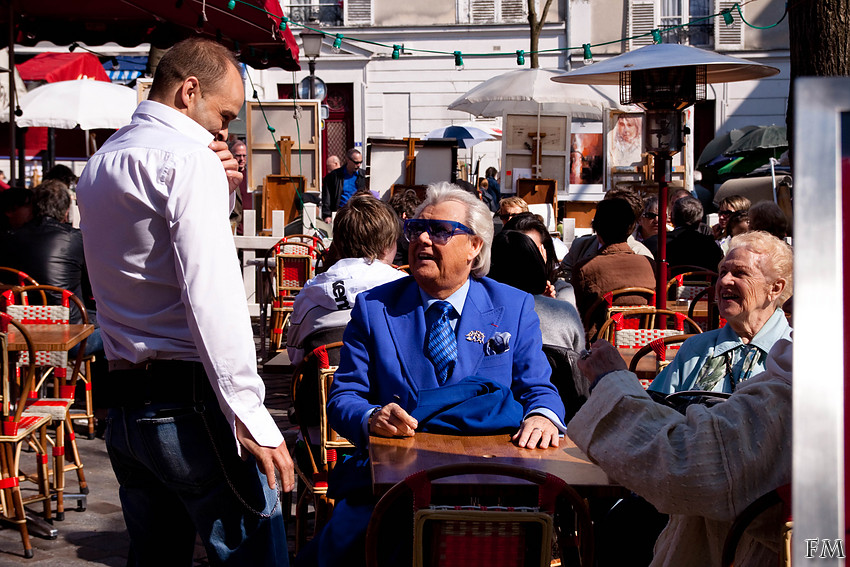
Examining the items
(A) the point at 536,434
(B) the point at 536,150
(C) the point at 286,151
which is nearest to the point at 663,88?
(A) the point at 536,434

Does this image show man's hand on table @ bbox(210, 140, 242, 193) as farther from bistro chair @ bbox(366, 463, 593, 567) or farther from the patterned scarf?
the patterned scarf

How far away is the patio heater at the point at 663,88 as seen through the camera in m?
6.17

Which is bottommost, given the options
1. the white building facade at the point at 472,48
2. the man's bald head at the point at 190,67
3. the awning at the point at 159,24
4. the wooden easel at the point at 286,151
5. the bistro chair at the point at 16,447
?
the bistro chair at the point at 16,447

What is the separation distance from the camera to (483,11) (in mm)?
26156

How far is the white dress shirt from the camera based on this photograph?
2203 mm

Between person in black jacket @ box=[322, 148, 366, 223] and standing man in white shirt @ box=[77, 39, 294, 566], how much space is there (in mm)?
12776

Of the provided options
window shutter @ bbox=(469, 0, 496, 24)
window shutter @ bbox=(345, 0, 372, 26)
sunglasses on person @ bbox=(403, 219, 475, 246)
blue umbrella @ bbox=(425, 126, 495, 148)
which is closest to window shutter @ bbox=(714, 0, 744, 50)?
window shutter @ bbox=(469, 0, 496, 24)

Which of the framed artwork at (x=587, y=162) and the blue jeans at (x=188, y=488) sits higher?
the framed artwork at (x=587, y=162)

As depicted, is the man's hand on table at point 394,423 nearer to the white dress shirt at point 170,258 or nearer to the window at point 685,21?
the white dress shirt at point 170,258

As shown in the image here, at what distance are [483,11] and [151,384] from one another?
25.1 m

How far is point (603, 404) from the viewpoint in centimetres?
206

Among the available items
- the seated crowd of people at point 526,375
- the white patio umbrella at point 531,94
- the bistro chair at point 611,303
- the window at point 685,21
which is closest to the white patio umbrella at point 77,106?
the white patio umbrella at point 531,94

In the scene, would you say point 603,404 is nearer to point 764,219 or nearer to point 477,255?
point 477,255

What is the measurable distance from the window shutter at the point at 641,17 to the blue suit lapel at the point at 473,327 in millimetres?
24426
